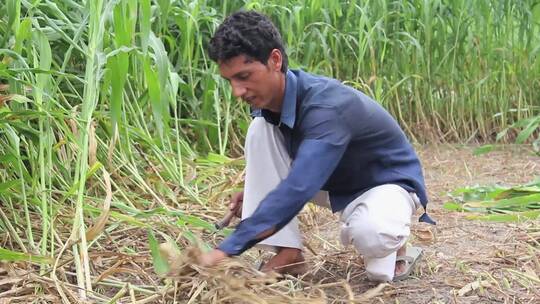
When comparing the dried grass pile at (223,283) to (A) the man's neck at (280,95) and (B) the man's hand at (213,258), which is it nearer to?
(B) the man's hand at (213,258)

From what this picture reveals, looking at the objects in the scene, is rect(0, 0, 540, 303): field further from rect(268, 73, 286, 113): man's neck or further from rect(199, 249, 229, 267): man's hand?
rect(268, 73, 286, 113): man's neck

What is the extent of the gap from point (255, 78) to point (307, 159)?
19 centimetres

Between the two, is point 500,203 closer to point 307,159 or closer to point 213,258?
point 307,159

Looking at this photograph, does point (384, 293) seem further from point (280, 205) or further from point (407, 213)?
point (280, 205)

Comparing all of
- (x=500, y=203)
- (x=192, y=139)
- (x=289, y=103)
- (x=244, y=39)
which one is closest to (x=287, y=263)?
(x=289, y=103)

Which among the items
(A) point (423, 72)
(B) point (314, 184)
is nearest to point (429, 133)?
(A) point (423, 72)

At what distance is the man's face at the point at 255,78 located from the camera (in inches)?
59.1

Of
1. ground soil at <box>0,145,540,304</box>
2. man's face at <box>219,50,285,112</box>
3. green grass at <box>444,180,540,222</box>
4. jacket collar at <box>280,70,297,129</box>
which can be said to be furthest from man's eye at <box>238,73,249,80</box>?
green grass at <box>444,180,540,222</box>

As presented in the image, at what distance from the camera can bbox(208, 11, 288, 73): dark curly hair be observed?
1495 mm

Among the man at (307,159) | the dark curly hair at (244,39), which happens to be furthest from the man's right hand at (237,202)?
the dark curly hair at (244,39)

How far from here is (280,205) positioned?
139cm

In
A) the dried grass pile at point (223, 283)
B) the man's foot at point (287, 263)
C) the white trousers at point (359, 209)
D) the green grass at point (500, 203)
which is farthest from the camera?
the green grass at point (500, 203)

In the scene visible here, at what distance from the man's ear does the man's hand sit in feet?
1.25

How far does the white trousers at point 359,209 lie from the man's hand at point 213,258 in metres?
0.33
